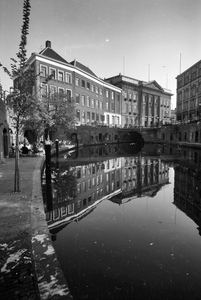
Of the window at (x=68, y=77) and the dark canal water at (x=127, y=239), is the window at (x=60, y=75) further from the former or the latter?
the dark canal water at (x=127, y=239)

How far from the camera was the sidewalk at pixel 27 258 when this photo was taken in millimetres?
2361

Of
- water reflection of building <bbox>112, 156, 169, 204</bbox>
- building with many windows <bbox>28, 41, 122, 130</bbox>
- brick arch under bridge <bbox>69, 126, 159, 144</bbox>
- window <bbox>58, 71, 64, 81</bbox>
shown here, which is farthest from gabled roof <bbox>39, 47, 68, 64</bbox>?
water reflection of building <bbox>112, 156, 169, 204</bbox>

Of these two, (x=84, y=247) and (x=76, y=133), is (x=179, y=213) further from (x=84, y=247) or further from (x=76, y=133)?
(x=76, y=133)

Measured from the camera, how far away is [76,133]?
35.7 meters

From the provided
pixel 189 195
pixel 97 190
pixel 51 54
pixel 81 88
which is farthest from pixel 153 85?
pixel 97 190

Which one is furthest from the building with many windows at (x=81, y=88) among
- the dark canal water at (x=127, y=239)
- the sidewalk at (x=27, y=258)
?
the sidewalk at (x=27, y=258)

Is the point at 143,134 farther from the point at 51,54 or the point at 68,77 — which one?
the point at 51,54

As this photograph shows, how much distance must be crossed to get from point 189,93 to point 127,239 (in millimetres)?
48629

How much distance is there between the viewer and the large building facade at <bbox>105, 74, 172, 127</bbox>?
173 feet

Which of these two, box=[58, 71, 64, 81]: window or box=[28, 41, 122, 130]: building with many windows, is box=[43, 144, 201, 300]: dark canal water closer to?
box=[28, 41, 122, 130]: building with many windows

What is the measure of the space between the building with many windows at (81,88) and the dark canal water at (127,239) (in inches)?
826

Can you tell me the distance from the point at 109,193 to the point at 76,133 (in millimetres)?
28463

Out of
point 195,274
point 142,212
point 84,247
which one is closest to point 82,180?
point 142,212

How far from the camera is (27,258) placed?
2959 millimetres
